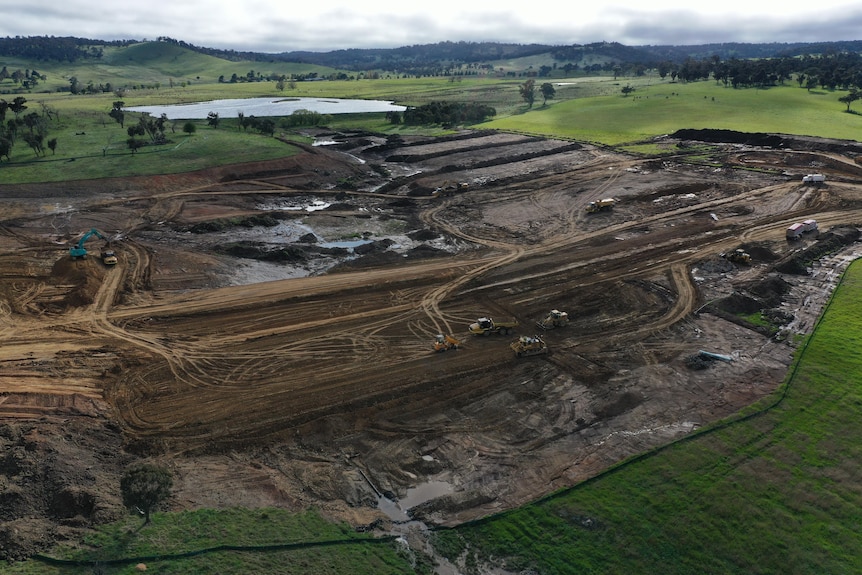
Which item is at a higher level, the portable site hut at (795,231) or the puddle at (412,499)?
the portable site hut at (795,231)

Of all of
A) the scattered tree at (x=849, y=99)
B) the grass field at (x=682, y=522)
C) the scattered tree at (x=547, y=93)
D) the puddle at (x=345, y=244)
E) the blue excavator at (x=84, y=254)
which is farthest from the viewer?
the scattered tree at (x=547, y=93)

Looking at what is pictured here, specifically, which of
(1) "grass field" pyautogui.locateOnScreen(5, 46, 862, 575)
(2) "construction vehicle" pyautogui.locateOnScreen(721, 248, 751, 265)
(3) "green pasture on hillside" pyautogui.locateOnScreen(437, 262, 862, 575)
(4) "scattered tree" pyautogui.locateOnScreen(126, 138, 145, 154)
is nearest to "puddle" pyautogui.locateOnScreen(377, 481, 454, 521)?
(1) "grass field" pyautogui.locateOnScreen(5, 46, 862, 575)

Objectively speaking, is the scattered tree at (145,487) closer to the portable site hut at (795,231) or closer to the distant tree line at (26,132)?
the portable site hut at (795,231)

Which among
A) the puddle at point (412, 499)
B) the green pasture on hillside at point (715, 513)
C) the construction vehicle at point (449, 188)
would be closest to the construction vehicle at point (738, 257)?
the green pasture on hillside at point (715, 513)

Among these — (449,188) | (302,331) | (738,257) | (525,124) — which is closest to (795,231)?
(738,257)

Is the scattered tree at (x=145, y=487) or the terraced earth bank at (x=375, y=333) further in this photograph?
the terraced earth bank at (x=375, y=333)

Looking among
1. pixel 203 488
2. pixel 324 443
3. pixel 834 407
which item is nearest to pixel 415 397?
pixel 324 443

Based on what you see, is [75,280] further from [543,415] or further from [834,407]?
[834,407]
